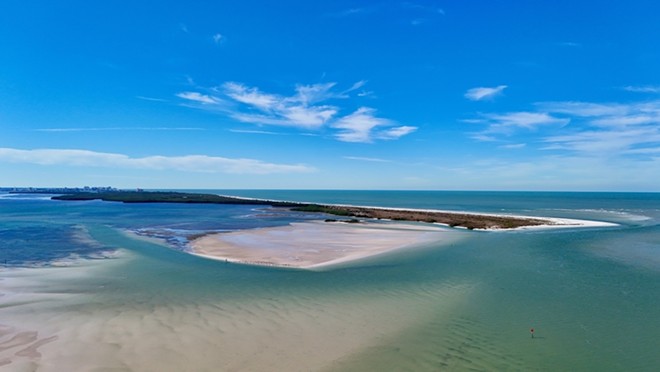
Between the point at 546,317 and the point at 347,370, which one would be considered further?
the point at 546,317

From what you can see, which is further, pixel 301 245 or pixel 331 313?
pixel 301 245

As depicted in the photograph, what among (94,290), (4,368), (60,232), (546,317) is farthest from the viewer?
(60,232)

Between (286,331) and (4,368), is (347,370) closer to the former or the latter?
(286,331)

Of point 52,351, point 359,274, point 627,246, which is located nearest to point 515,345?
point 359,274

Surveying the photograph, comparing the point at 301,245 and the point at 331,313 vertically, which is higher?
the point at 301,245

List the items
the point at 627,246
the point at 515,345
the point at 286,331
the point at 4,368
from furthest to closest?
the point at 627,246 < the point at 286,331 < the point at 515,345 < the point at 4,368
